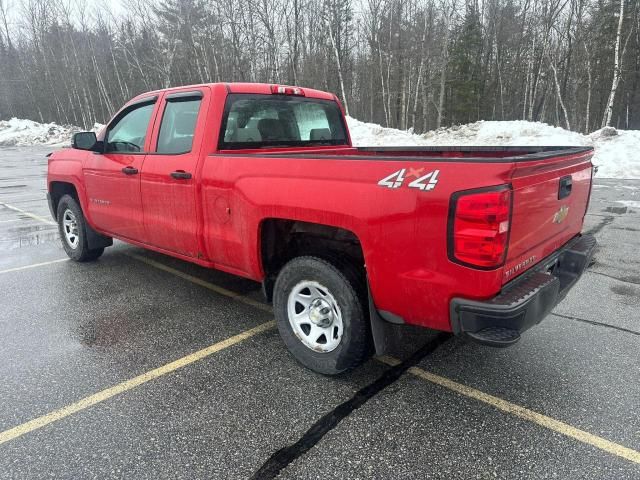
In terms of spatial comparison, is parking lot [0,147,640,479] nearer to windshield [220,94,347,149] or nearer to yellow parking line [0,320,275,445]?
yellow parking line [0,320,275,445]

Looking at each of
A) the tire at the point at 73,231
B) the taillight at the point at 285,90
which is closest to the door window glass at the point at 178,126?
the taillight at the point at 285,90

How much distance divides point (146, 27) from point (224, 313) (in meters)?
40.2

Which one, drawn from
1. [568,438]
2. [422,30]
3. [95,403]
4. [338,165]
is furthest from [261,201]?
[422,30]

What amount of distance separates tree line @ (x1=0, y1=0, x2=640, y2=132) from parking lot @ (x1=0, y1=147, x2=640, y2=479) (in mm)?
24469

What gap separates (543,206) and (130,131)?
3.86 metres

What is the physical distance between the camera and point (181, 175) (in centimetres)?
358

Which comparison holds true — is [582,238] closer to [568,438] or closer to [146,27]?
[568,438]

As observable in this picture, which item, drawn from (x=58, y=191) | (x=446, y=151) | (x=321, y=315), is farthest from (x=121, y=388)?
(x=58, y=191)

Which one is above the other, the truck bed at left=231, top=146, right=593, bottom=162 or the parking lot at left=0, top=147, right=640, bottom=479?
the truck bed at left=231, top=146, right=593, bottom=162

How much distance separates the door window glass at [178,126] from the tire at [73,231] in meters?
2.12

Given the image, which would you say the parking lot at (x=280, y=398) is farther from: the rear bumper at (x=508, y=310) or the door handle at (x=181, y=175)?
the door handle at (x=181, y=175)

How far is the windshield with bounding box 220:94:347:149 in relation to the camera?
3.68 meters

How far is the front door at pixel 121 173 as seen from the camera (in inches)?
166

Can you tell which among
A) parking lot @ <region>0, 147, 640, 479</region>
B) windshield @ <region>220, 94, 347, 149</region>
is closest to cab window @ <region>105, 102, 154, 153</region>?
windshield @ <region>220, 94, 347, 149</region>
